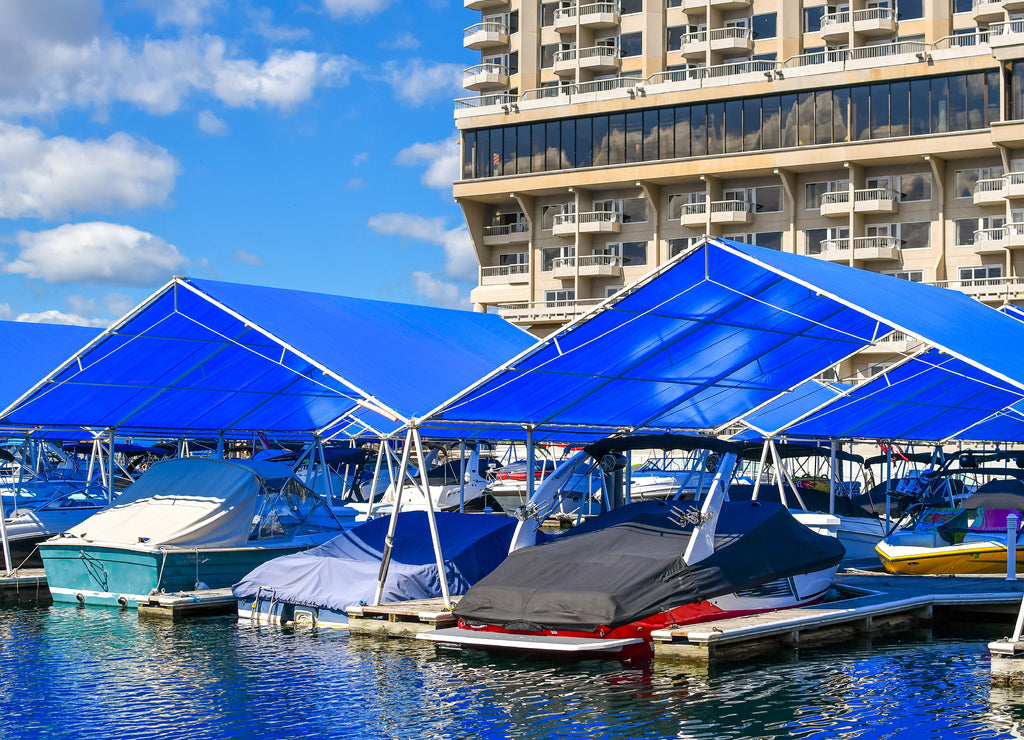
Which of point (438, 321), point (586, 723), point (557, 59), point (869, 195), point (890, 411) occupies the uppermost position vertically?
point (557, 59)

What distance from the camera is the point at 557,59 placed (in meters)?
80.4

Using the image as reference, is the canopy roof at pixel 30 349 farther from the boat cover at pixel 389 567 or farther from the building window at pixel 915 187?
the building window at pixel 915 187

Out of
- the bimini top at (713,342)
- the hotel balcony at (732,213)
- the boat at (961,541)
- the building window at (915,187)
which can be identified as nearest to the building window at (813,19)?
the building window at (915,187)

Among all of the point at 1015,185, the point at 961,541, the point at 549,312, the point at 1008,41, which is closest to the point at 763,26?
the point at 1008,41

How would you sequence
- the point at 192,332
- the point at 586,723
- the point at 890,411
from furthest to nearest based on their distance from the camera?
1. the point at 890,411
2. the point at 192,332
3. the point at 586,723

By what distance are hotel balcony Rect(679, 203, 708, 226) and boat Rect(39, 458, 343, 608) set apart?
5208 centimetres

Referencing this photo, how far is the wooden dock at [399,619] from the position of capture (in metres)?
18.8

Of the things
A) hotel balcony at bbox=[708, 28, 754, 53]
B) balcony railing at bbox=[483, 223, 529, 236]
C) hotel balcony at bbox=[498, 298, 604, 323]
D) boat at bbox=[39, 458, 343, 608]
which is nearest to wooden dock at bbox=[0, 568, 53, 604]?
boat at bbox=[39, 458, 343, 608]

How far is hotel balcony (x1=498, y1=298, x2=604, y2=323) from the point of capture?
249ft

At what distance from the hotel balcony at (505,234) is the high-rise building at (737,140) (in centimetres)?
12

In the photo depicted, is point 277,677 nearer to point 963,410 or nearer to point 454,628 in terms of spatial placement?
point 454,628

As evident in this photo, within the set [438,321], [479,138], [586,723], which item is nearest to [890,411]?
[438,321]

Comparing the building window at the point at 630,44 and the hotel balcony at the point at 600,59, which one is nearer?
the hotel balcony at the point at 600,59

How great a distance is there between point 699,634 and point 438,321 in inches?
563
